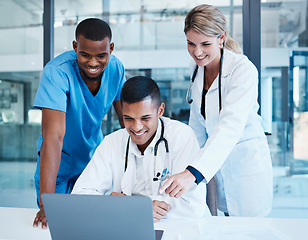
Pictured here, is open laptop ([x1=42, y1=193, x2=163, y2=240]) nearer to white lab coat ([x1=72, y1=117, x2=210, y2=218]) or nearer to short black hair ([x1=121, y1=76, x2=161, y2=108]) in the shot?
white lab coat ([x1=72, y1=117, x2=210, y2=218])

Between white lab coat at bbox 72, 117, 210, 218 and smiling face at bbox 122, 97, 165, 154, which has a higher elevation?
smiling face at bbox 122, 97, 165, 154

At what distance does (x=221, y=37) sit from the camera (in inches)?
54.9

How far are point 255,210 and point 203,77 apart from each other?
2.28ft

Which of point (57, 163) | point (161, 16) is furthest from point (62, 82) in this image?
point (161, 16)

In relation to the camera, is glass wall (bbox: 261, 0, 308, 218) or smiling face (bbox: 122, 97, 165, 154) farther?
glass wall (bbox: 261, 0, 308, 218)

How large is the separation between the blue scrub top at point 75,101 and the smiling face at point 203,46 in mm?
480

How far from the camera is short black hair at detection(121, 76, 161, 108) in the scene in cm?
130

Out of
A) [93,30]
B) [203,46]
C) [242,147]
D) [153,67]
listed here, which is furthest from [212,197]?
[153,67]

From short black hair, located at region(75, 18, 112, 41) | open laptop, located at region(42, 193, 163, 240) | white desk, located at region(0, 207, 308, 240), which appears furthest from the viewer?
short black hair, located at region(75, 18, 112, 41)

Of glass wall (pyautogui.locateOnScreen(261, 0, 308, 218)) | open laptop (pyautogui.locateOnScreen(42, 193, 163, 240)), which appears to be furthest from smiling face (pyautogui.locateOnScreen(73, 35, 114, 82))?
glass wall (pyautogui.locateOnScreen(261, 0, 308, 218))

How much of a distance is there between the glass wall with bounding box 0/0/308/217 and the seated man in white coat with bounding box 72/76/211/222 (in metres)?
1.44

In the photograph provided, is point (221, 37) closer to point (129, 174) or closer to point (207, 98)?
point (207, 98)

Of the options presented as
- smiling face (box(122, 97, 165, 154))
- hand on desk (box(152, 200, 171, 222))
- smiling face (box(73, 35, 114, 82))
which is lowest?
hand on desk (box(152, 200, 171, 222))

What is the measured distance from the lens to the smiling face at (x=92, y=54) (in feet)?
4.53
